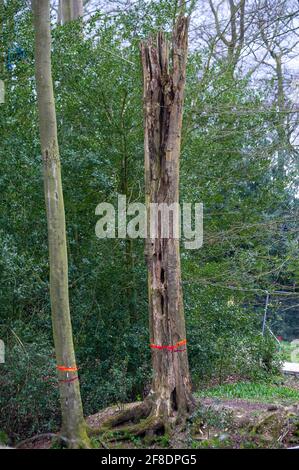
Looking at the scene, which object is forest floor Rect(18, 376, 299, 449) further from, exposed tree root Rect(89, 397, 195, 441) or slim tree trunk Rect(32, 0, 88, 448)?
slim tree trunk Rect(32, 0, 88, 448)

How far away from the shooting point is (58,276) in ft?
24.0

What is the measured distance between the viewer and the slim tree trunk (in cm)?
721

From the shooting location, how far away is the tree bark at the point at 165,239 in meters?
7.48

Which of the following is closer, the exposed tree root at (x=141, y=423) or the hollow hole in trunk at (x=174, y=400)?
the exposed tree root at (x=141, y=423)

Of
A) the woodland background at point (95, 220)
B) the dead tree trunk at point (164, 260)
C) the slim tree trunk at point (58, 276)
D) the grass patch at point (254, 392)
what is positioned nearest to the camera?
the slim tree trunk at point (58, 276)

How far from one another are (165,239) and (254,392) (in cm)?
487

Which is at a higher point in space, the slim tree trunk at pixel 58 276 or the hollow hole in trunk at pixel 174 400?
the slim tree trunk at pixel 58 276

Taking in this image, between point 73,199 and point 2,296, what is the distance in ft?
6.97

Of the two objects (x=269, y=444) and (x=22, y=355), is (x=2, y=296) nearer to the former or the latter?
(x=22, y=355)

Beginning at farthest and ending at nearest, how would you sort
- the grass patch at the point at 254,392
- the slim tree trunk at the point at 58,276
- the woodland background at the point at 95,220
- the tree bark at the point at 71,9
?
the tree bark at the point at 71,9, the grass patch at the point at 254,392, the woodland background at the point at 95,220, the slim tree trunk at the point at 58,276

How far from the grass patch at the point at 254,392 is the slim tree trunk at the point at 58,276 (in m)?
3.52

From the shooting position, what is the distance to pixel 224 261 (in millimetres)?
12672

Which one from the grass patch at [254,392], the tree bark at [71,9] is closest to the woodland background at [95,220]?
the grass patch at [254,392]

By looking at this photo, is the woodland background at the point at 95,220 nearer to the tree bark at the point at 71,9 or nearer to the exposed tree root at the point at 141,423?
the exposed tree root at the point at 141,423
